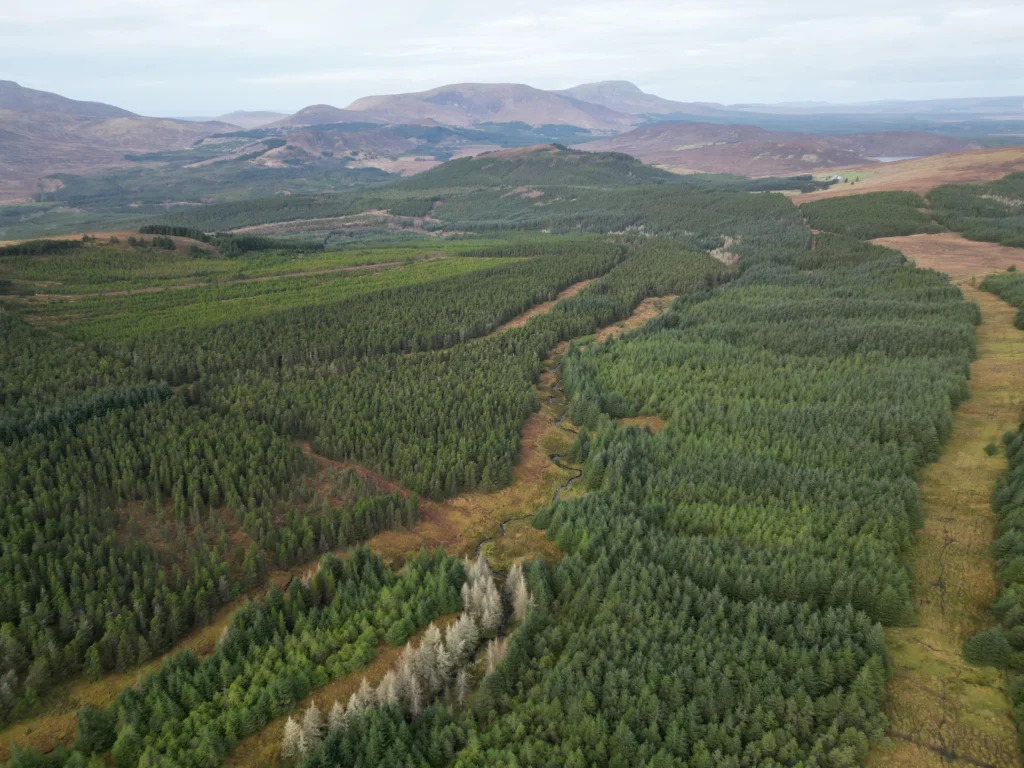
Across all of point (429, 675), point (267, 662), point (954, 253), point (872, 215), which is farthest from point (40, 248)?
point (872, 215)

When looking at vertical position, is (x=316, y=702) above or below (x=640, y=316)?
below

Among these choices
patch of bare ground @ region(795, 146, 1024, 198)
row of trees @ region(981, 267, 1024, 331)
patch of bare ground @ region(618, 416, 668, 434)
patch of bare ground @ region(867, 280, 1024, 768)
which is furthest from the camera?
patch of bare ground @ region(795, 146, 1024, 198)

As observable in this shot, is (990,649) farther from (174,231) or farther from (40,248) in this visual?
(174,231)

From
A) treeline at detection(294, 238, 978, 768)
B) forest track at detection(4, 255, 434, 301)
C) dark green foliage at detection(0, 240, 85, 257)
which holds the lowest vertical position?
treeline at detection(294, 238, 978, 768)

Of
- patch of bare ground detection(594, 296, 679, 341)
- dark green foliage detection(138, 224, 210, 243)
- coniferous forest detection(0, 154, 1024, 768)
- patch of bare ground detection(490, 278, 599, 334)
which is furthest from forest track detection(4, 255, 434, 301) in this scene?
patch of bare ground detection(594, 296, 679, 341)

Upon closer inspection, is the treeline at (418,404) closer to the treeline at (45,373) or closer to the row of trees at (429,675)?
the treeline at (45,373)

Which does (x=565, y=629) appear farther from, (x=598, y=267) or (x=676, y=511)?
(x=598, y=267)

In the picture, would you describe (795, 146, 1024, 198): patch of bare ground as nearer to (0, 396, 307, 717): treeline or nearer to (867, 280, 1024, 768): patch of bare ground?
(867, 280, 1024, 768): patch of bare ground
